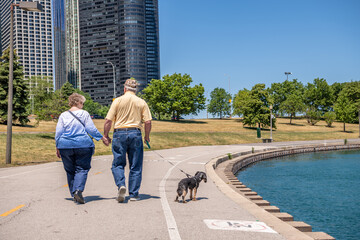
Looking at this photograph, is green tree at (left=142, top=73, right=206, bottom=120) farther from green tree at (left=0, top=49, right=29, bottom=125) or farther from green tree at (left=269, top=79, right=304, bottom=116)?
green tree at (left=0, top=49, right=29, bottom=125)

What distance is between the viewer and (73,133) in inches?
271

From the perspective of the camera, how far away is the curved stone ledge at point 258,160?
5.80m

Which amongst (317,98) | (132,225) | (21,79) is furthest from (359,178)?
(317,98)

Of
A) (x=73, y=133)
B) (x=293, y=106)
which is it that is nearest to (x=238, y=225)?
(x=73, y=133)

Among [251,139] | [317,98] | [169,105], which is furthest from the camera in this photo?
[317,98]

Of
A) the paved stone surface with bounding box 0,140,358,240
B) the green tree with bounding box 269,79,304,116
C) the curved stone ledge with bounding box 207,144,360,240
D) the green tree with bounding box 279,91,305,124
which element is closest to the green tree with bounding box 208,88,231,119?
the green tree with bounding box 269,79,304,116

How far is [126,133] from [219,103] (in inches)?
5211

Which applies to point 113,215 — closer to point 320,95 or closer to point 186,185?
point 186,185

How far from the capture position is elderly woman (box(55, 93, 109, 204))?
22.5 ft

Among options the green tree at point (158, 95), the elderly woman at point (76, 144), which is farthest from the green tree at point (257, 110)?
the elderly woman at point (76, 144)

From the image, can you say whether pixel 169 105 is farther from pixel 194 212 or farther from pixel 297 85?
pixel 194 212

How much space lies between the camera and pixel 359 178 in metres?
24.8

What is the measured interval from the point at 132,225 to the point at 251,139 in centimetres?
5450

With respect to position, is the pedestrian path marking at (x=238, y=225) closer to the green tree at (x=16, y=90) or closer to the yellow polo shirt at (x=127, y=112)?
the yellow polo shirt at (x=127, y=112)
